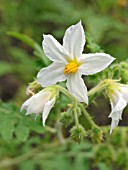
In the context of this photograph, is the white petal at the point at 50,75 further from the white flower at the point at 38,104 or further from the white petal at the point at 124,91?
the white petal at the point at 124,91

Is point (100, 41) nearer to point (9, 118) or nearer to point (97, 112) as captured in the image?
point (97, 112)

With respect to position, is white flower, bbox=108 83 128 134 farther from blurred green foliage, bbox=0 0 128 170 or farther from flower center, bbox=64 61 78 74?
blurred green foliage, bbox=0 0 128 170

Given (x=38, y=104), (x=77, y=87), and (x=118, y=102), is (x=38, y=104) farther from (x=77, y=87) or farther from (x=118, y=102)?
(x=118, y=102)

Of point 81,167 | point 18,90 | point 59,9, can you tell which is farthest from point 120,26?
point 81,167

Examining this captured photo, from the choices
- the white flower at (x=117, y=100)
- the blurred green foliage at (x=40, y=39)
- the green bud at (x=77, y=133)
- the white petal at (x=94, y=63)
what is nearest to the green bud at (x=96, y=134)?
the green bud at (x=77, y=133)

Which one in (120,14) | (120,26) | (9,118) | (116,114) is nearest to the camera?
(116,114)

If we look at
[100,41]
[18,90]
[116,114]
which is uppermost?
[100,41]

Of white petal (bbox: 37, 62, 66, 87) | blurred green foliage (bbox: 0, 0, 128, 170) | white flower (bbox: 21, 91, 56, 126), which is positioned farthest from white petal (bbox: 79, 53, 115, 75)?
blurred green foliage (bbox: 0, 0, 128, 170)
